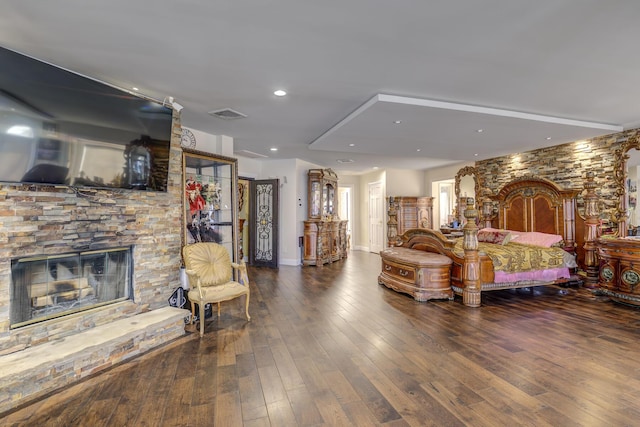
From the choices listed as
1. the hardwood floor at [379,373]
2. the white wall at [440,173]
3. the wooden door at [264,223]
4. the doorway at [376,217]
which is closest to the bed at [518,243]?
the hardwood floor at [379,373]

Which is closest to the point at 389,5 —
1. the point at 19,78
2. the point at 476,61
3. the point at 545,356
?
the point at 476,61

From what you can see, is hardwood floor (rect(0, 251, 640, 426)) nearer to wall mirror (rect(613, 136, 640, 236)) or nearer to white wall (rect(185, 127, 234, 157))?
wall mirror (rect(613, 136, 640, 236))

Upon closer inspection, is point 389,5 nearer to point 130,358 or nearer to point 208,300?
point 208,300

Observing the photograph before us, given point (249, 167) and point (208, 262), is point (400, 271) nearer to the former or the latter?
point (208, 262)

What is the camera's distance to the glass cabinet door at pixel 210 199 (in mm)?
4164

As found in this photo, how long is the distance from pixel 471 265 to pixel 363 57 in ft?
10.0

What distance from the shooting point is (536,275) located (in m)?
4.67

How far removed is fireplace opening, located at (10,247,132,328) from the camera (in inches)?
102

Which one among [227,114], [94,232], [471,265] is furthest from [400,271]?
[94,232]

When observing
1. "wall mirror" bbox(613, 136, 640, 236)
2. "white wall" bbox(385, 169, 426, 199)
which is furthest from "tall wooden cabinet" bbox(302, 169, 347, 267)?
"wall mirror" bbox(613, 136, 640, 236)

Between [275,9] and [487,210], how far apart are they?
20.4ft

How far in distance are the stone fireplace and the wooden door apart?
3376mm

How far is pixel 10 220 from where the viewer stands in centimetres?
248

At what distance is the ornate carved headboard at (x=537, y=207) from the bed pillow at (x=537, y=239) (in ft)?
0.83
